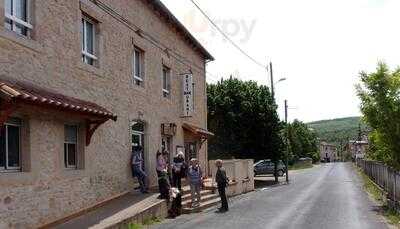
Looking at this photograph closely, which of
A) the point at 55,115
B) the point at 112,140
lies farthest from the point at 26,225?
the point at 112,140

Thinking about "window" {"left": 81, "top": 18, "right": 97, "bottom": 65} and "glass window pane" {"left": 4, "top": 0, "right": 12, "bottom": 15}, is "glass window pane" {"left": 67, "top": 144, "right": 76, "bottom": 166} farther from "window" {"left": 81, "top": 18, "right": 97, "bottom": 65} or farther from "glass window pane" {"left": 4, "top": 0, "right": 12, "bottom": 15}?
"glass window pane" {"left": 4, "top": 0, "right": 12, "bottom": 15}

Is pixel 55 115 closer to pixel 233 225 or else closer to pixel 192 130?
pixel 233 225

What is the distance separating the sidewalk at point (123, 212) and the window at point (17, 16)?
4.32m

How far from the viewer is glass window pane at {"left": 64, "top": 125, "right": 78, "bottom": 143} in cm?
1420

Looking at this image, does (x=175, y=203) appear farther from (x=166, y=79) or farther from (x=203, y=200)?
(x=166, y=79)

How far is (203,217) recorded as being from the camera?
54.4 feet

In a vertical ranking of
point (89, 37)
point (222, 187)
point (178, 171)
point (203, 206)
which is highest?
point (89, 37)

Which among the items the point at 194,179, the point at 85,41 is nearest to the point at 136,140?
the point at 194,179

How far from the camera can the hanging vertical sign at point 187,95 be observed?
24.3m

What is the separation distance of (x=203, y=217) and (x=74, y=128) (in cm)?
459

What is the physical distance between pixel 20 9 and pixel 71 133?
3.47 metres

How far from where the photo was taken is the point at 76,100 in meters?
13.9

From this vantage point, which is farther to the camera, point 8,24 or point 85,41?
point 85,41

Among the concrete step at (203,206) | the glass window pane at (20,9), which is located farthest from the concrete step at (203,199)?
the glass window pane at (20,9)
